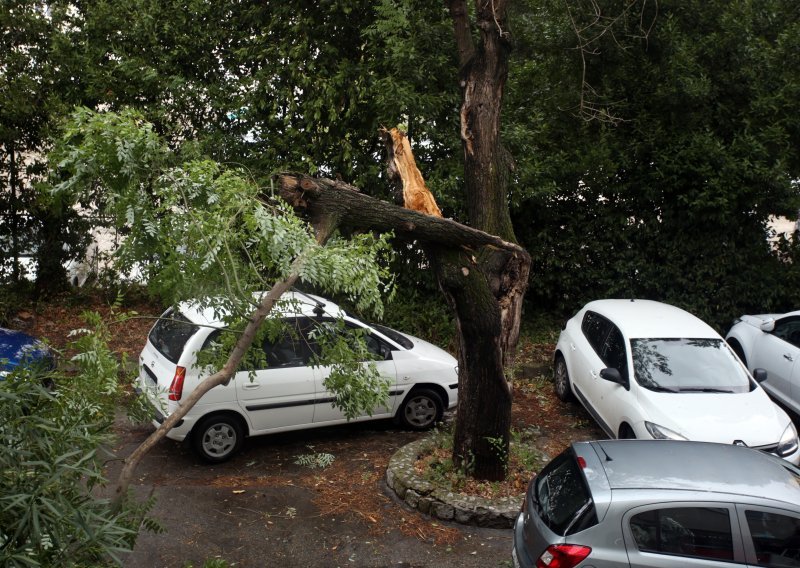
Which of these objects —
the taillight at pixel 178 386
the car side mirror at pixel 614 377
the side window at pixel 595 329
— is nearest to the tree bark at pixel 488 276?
the car side mirror at pixel 614 377

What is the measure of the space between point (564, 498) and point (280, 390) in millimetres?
3916

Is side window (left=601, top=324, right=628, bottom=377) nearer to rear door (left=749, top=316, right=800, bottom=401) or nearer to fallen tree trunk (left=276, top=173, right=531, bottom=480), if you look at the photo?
fallen tree trunk (left=276, top=173, right=531, bottom=480)

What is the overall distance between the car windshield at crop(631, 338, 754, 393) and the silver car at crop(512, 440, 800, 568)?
3.15 m

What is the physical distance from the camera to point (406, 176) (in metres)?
7.31

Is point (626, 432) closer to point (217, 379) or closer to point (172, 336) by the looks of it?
point (217, 379)

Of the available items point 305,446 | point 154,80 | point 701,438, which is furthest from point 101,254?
point 701,438

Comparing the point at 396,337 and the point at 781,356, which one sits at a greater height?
the point at 396,337

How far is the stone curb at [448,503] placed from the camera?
6922mm

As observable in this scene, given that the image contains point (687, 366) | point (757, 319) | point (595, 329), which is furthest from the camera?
point (757, 319)

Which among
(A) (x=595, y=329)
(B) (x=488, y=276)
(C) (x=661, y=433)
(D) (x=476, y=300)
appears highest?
(B) (x=488, y=276)

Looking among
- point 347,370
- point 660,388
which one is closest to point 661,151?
point 660,388

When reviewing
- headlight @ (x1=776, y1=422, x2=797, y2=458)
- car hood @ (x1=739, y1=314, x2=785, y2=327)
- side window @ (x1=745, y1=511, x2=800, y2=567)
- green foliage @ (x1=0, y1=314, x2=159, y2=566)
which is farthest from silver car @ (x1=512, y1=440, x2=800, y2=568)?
car hood @ (x1=739, y1=314, x2=785, y2=327)

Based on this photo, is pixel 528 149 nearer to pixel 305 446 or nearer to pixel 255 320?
pixel 305 446

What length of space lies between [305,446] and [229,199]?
4.45 m
